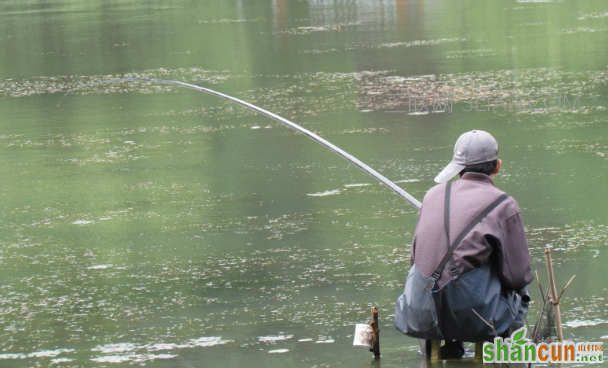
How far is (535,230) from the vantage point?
22.4 ft

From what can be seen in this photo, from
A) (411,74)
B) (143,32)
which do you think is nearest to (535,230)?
(411,74)

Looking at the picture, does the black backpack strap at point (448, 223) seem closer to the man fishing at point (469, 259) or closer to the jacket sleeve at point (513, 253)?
the man fishing at point (469, 259)

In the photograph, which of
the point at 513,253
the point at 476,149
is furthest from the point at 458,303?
the point at 476,149

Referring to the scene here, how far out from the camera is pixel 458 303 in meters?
3.78

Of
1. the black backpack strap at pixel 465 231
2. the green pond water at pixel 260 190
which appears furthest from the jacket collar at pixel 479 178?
the green pond water at pixel 260 190

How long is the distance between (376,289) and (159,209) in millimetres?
2747

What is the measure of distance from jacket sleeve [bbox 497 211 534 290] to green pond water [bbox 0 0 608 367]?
0.85m

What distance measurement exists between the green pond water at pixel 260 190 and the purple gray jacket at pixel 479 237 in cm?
82

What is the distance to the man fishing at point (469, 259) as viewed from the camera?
3.75 m

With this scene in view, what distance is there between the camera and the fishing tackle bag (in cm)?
376

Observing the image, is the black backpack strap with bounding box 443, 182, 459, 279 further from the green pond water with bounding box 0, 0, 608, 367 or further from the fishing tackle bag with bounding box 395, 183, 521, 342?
the green pond water with bounding box 0, 0, 608, 367

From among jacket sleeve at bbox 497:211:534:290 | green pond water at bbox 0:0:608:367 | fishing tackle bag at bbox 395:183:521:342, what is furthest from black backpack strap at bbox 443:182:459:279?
green pond water at bbox 0:0:608:367

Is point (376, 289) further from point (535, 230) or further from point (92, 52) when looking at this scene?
point (92, 52)

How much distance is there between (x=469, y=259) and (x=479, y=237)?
0.09 meters
